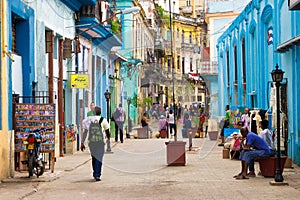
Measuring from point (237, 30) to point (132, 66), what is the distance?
11451mm

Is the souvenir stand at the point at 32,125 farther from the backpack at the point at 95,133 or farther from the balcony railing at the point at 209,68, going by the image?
the balcony railing at the point at 209,68

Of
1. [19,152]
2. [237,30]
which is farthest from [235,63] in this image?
[19,152]

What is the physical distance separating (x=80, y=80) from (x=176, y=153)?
18.0 ft

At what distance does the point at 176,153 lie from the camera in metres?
16.9

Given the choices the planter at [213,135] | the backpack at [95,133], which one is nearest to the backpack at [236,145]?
the backpack at [95,133]

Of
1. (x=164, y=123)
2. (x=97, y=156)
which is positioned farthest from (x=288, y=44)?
(x=164, y=123)

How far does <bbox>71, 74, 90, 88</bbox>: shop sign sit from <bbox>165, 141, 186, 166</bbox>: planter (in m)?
5.04

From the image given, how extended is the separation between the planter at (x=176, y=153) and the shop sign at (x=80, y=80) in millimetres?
5042

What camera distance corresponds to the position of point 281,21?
17969 mm

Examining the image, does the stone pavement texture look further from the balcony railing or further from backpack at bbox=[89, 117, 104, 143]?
the balcony railing

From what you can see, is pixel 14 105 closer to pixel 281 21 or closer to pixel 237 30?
pixel 281 21

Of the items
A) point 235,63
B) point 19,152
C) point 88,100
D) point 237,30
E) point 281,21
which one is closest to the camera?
point 19,152

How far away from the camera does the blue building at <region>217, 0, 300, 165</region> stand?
16.5m

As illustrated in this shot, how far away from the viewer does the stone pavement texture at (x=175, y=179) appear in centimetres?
1160
